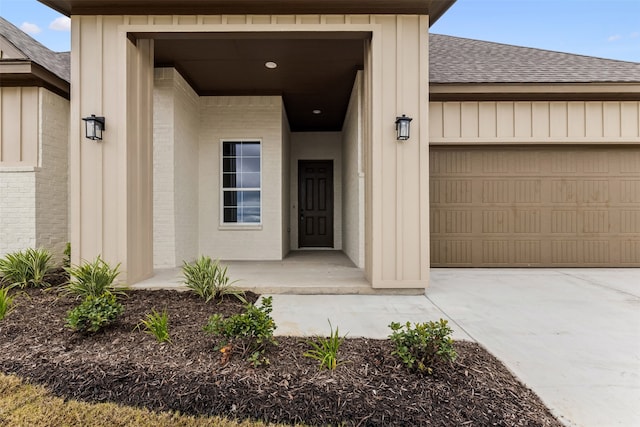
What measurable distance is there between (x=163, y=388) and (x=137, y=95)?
12.7ft

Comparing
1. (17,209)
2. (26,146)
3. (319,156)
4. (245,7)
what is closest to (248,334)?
(245,7)

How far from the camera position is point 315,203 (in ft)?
31.2

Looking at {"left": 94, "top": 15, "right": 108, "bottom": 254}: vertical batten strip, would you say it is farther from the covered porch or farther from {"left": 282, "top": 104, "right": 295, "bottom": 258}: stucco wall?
{"left": 282, "top": 104, "right": 295, "bottom": 258}: stucco wall

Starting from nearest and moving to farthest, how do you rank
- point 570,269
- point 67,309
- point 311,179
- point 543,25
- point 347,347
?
1. point 347,347
2. point 67,309
3. point 570,269
4. point 543,25
5. point 311,179

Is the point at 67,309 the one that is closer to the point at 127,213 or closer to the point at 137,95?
the point at 127,213

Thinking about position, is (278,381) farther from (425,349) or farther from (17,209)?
(17,209)

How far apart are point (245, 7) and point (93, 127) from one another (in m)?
2.33

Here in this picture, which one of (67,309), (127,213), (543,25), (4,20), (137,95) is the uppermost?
(543,25)

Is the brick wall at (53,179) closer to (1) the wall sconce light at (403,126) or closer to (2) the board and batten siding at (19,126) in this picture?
(2) the board and batten siding at (19,126)

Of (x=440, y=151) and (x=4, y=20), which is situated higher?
(x=4, y=20)

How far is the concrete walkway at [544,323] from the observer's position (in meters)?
2.02

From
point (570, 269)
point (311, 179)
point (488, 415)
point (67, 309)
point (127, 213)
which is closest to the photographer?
point (488, 415)

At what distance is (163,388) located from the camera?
205 cm

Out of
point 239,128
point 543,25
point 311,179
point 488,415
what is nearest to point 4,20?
point 239,128
